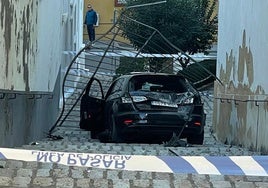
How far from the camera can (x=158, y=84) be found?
11.7 meters

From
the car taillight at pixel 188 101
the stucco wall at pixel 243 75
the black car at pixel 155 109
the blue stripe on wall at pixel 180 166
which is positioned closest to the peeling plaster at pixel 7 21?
the black car at pixel 155 109

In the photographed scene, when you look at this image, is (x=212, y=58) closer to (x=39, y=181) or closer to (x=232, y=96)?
(x=232, y=96)

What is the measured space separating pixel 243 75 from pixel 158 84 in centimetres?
190

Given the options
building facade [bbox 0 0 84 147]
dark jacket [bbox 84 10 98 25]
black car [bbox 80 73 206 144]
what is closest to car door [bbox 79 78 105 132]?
building facade [bbox 0 0 84 147]

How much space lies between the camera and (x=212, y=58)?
26.7 meters

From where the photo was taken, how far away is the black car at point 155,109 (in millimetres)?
11469

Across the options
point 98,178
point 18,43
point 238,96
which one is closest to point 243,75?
point 238,96

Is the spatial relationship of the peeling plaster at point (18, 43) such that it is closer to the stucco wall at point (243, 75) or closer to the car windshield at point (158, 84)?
the car windshield at point (158, 84)

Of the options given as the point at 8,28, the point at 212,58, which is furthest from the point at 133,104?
the point at 212,58

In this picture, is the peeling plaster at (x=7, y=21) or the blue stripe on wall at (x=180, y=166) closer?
the blue stripe on wall at (x=180, y=166)

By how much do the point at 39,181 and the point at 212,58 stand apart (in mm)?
20536

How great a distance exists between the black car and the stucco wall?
3.30 feet

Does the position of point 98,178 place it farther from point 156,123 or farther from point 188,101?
point 188,101

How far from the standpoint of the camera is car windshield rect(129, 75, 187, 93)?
1164 cm
